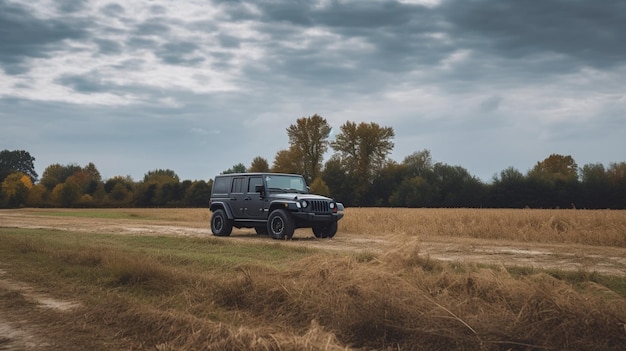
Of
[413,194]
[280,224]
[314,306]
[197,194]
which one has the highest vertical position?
[413,194]

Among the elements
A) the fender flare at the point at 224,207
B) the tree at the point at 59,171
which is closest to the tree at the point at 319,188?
the fender flare at the point at 224,207

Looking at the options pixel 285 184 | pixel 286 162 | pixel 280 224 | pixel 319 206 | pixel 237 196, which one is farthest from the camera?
pixel 286 162

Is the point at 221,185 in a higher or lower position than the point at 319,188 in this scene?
lower

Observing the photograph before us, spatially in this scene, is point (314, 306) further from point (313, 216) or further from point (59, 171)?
point (59, 171)

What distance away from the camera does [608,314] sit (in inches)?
225

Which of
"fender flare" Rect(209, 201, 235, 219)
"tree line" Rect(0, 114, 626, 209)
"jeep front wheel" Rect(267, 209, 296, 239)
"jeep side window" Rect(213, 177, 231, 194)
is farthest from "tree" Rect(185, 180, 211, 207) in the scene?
"jeep front wheel" Rect(267, 209, 296, 239)

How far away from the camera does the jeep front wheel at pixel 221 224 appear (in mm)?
21516

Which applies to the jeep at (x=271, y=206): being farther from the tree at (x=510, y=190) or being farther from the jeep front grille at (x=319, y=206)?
the tree at (x=510, y=190)

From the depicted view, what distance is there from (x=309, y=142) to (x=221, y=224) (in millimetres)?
59841

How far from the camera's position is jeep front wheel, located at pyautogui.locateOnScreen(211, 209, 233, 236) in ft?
70.6

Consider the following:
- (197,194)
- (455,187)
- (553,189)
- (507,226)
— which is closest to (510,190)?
(553,189)

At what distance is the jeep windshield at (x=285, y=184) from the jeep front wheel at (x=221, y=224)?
227cm

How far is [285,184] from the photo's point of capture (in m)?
21.0

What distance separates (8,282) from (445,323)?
26.3 feet
